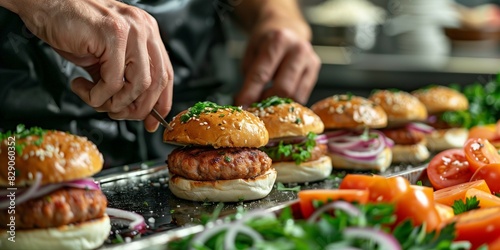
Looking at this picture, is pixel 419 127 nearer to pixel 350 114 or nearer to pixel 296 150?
pixel 350 114

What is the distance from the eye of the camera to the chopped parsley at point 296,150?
11.5 ft

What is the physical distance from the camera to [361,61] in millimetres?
7625

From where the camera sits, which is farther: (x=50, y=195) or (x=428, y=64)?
(x=428, y=64)

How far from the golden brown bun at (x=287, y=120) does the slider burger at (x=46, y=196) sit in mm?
1399

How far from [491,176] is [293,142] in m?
1.16

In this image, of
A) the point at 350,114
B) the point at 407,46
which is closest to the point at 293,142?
the point at 350,114

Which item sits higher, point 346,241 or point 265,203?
point 346,241

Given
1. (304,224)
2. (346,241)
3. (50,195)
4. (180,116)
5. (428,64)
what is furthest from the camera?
(428,64)

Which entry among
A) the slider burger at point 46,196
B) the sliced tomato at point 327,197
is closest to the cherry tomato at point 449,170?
the sliced tomato at point 327,197

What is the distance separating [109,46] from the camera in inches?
103

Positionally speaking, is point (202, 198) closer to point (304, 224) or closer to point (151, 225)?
point (151, 225)

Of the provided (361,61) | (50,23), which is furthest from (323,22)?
(50,23)

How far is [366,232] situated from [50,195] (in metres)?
1.05

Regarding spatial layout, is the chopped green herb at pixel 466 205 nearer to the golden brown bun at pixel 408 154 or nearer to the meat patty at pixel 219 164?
the meat patty at pixel 219 164
